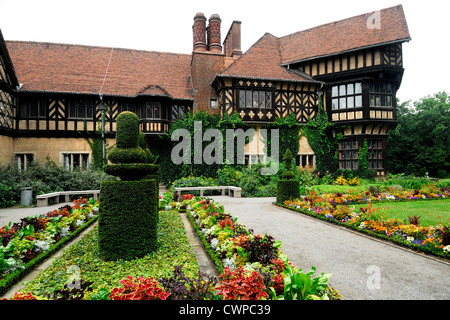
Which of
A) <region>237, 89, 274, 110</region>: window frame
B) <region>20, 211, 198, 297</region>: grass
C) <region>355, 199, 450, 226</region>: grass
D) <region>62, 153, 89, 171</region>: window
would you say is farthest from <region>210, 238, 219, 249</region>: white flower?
<region>62, 153, 89, 171</region>: window

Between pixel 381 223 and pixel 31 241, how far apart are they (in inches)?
318

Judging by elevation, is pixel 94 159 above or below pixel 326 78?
below

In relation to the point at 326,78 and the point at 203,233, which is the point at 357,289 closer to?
the point at 203,233

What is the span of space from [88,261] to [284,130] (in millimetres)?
15424

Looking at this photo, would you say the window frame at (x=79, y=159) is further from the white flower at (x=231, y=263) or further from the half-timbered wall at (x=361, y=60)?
the half-timbered wall at (x=361, y=60)

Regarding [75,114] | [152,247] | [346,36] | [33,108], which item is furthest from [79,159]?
[346,36]

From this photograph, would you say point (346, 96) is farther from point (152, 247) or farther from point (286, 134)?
point (152, 247)

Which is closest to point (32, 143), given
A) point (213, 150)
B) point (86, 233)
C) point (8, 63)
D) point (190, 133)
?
point (8, 63)

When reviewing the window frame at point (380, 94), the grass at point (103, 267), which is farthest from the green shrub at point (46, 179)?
the window frame at point (380, 94)

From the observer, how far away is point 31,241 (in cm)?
509

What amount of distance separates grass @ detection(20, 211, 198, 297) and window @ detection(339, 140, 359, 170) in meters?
15.6

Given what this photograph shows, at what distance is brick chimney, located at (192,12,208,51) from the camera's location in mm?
19203

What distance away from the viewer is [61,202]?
1252 cm

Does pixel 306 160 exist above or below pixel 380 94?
below
